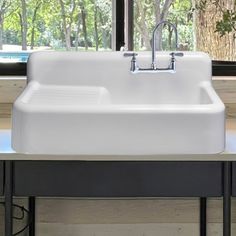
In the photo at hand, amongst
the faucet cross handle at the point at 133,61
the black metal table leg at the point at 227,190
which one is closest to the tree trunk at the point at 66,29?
the faucet cross handle at the point at 133,61

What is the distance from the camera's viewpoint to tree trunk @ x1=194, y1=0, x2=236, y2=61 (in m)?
2.13

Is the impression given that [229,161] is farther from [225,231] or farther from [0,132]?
[0,132]

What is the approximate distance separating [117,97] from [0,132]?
1.39 feet

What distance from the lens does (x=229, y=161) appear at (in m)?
1.37

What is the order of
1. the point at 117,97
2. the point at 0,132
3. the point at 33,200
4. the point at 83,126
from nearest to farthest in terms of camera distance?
the point at 83,126 → the point at 0,132 → the point at 117,97 → the point at 33,200

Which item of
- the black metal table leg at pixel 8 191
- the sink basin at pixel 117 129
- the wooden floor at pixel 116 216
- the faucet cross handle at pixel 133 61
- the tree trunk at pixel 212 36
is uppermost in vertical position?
the tree trunk at pixel 212 36

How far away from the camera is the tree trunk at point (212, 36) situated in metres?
2.13

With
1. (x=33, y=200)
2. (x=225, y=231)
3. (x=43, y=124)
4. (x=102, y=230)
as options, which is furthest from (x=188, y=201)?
(x=43, y=124)

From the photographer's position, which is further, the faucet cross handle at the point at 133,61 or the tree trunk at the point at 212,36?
the tree trunk at the point at 212,36

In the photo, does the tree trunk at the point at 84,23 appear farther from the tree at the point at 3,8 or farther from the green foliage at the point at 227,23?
the green foliage at the point at 227,23

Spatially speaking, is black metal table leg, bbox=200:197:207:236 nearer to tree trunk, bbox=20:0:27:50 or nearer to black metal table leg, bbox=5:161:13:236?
black metal table leg, bbox=5:161:13:236

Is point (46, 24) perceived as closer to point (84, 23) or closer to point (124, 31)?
point (84, 23)

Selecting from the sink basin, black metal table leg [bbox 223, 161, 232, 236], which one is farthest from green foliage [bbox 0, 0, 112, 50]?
black metal table leg [bbox 223, 161, 232, 236]

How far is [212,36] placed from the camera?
213 cm
